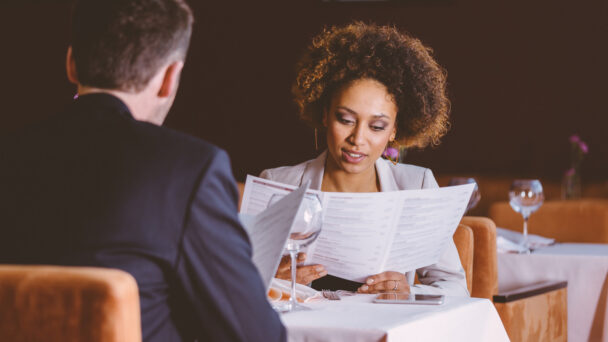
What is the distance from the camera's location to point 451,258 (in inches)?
77.6

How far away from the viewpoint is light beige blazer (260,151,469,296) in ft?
6.41

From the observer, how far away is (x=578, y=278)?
2.59 meters

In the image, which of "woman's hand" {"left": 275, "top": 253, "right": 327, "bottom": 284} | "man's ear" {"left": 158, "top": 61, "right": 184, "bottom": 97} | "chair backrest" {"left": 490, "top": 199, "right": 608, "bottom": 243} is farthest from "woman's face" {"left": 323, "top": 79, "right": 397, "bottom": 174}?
"chair backrest" {"left": 490, "top": 199, "right": 608, "bottom": 243}

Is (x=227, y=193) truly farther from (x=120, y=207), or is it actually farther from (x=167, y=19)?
(x=167, y=19)

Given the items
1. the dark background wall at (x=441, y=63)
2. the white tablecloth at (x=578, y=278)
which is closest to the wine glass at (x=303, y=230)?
the white tablecloth at (x=578, y=278)

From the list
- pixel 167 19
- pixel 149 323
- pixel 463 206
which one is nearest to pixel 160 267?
pixel 149 323

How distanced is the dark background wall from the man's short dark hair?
20.0ft

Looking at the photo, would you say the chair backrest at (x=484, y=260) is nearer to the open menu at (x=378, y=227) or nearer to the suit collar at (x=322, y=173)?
the suit collar at (x=322, y=173)

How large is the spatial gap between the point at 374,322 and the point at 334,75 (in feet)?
4.09

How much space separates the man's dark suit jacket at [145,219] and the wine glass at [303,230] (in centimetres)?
41

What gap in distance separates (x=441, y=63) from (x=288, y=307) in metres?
5.91

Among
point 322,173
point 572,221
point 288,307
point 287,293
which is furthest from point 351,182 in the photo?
point 572,221

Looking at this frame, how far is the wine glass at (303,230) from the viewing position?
1379 millimetres

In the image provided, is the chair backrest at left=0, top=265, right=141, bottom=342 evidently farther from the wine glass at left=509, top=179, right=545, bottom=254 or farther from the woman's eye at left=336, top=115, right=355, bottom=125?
the wine glass at left=509, top=179, right=545, bottom=254
